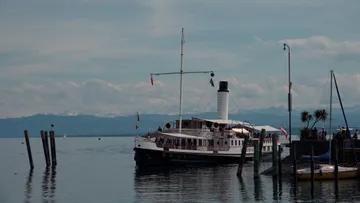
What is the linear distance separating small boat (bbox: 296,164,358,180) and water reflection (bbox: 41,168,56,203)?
806 inches

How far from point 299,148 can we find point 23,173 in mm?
33481

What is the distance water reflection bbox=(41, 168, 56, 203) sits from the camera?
52.5 m

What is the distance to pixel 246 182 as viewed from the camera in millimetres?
60250

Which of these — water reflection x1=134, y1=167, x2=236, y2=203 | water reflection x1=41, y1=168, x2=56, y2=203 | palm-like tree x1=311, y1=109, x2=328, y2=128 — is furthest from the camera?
palm-like tree x1=311, y1=109, x2=328, y2=128

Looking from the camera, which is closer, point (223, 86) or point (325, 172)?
point (325, 172)

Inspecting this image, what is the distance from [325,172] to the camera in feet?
186

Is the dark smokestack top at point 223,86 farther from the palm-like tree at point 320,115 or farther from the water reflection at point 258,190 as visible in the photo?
the water reflection at point 258,190

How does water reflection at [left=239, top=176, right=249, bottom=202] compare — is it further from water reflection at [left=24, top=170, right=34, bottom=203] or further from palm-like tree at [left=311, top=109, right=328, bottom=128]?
palm-like tree at [left=311, top=109, right=328, bottom=128]

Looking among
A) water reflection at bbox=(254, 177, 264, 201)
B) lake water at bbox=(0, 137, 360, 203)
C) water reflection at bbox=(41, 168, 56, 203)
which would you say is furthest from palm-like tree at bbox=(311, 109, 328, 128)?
water reflection at bbox=(41, 168, 56, 203)

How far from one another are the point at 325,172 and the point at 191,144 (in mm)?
22633

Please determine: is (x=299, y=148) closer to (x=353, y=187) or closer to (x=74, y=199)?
(x=353, y=187)

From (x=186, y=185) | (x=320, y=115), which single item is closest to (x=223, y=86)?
(x=320, y=115)

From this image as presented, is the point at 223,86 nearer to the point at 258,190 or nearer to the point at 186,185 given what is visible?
the point at 186,185

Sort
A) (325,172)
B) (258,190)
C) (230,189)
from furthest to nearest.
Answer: (325,172) → (230,189) → (258,190)
